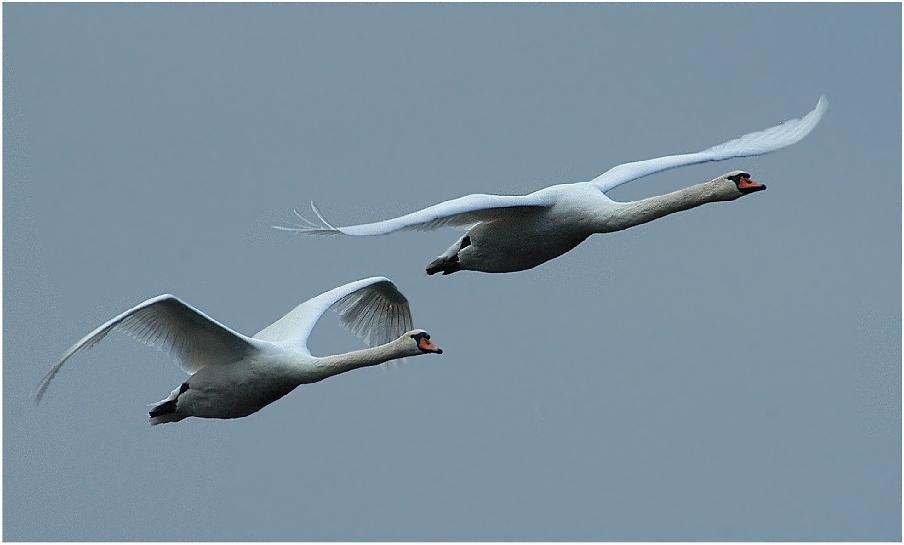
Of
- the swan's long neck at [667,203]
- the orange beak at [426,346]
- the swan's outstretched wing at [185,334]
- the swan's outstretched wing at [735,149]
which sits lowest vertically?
the orange beak at [426,346]

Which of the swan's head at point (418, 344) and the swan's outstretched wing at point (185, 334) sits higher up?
the swan's outstretched wing at point (185, 334)

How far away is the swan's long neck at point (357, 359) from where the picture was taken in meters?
22.3

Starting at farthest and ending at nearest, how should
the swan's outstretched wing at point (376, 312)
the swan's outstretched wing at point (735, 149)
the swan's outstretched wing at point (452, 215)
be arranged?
the swan's outstretched wing at point (376, 312) < the swan's outstretched wing at point (735, 149) < the swan's outstretched wing at point (452, 215)

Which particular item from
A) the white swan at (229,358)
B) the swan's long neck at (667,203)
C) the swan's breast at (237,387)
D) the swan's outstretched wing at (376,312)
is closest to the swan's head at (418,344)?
the white swan at (229,358)

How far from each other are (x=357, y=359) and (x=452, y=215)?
1.66 m

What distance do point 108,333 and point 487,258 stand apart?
468 centimetres

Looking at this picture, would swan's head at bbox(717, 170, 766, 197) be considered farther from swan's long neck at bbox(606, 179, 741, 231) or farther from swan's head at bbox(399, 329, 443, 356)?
swan's head at bbox(399, 329, 443, 356)

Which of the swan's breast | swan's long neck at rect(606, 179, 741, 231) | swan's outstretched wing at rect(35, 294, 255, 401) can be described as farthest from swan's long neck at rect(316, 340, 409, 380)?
swan's long neck at rect(606, 179, 741, 231)

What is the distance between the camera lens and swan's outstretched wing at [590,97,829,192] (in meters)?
24.9

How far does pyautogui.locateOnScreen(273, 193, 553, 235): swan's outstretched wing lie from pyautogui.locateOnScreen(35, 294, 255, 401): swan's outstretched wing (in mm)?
1782

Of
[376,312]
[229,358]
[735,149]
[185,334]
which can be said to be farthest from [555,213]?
[185,334]

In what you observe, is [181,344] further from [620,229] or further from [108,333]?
[620,229]

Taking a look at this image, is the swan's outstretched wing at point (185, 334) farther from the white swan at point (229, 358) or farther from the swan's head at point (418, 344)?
the swan's head at point (418, 344)

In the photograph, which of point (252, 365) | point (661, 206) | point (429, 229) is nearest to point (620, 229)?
point (661, 206)
